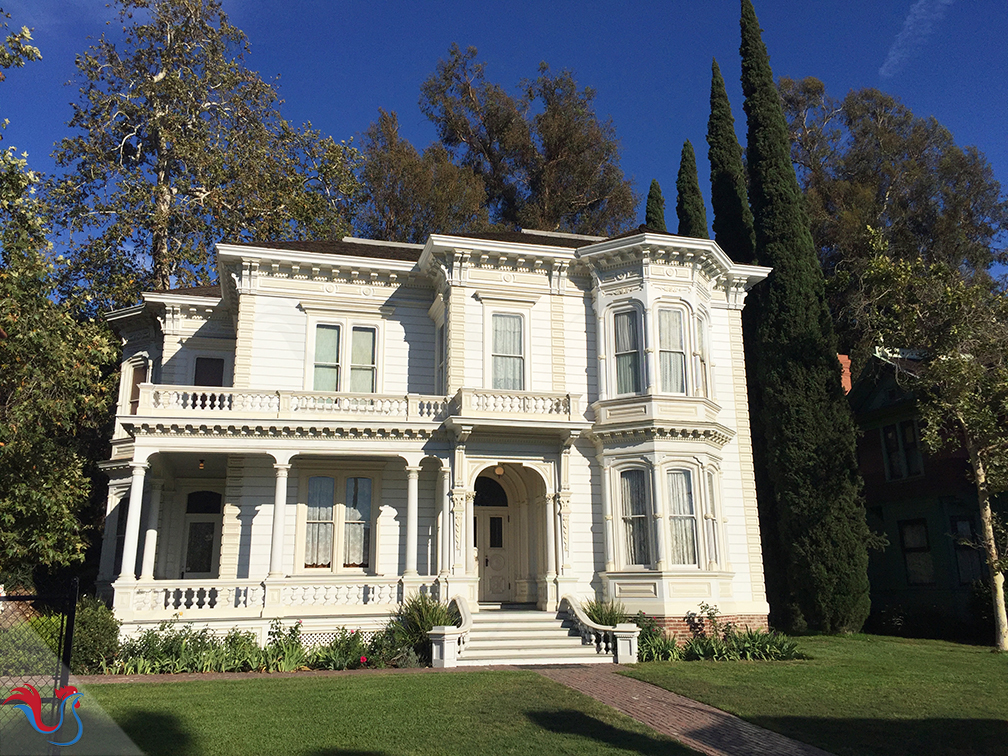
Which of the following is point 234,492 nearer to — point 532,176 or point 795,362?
point 795,362

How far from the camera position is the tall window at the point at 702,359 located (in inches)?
811

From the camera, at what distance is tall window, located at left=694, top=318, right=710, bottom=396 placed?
67.6ft

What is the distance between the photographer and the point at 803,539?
22594 mm

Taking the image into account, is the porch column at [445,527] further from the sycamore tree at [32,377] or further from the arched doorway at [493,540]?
the sycamore tree at [32,377]

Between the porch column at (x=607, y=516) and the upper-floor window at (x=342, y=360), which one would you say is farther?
the upper-floor window at (x=342, y=360)

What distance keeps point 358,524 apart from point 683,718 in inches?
424

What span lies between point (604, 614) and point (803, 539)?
7.86 m

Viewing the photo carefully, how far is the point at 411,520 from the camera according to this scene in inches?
743

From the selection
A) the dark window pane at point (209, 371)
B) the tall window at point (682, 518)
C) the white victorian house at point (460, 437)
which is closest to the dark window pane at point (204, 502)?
the white victorian house at point (460, 437)

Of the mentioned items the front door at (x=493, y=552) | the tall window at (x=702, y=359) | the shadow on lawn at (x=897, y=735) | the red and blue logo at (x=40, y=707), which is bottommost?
the shadow on lawn at (x=897, y=735)

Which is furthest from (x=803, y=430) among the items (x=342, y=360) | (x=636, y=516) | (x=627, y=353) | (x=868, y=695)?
(x=342, y=360)

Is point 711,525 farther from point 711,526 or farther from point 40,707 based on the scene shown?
point 40,707

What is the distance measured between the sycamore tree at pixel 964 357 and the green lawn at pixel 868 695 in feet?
14.1

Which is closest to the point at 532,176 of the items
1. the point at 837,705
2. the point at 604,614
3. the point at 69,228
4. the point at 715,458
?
the point at 69,228
